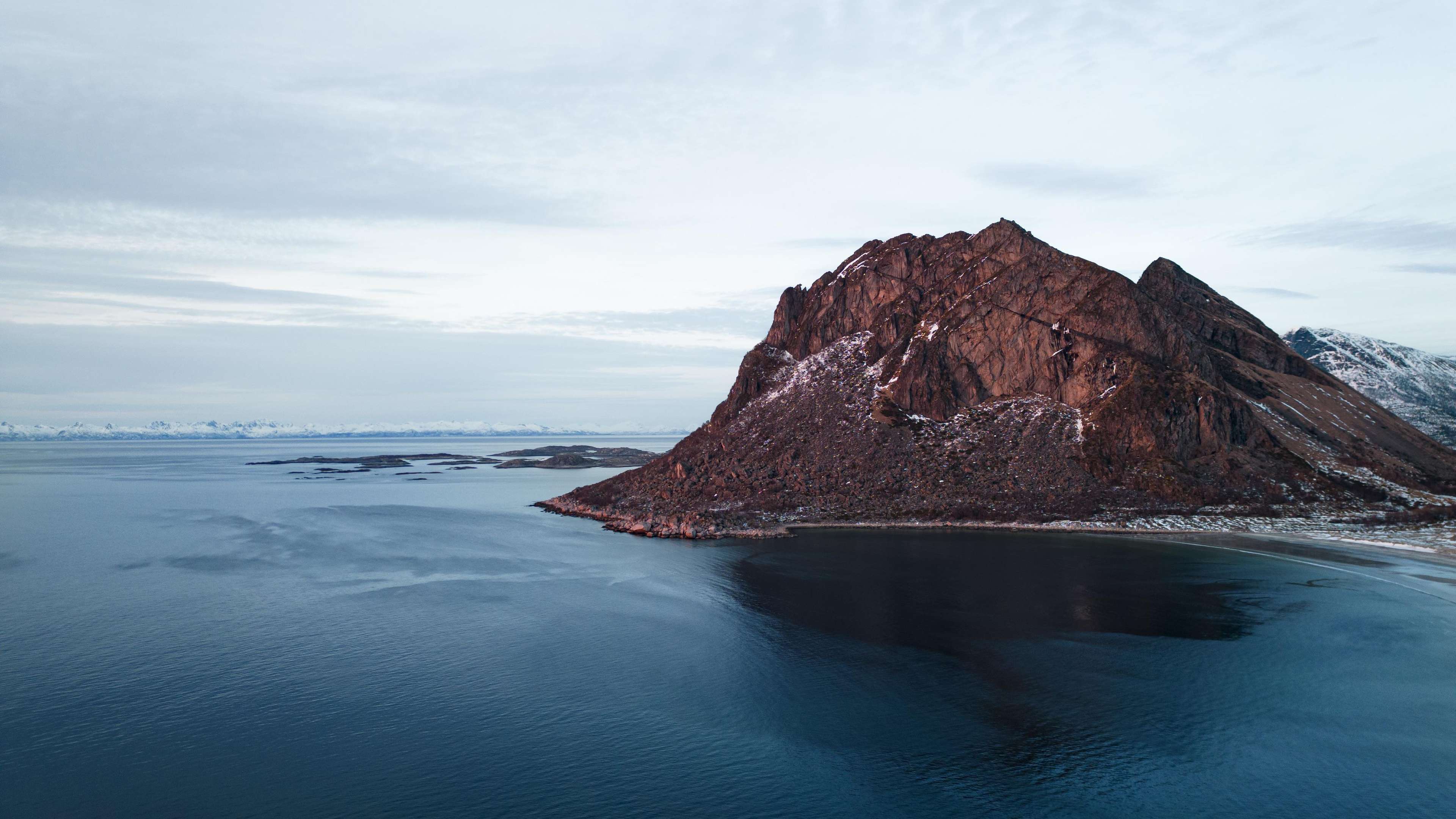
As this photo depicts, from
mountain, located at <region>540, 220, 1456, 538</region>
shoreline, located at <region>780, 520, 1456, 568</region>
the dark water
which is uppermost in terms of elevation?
mountain, located at <region>540, 220, 1456, 538</region>

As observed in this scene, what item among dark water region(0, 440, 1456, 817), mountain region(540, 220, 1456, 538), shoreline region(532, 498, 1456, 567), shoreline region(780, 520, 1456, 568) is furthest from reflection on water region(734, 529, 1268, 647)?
mountain region(540, 220, 1456, 538)

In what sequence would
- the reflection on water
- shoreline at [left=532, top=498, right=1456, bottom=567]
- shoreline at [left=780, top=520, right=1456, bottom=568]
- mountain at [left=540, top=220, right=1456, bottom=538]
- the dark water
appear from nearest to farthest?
1. the dark water
2. the reflection on water
3. shoreline at [left=780, top=520, right=1456, bottom=568]
4. shoreline at [left=532, top=498, right=1456, bottom=567]
5. mountain at [left=540, top=220, right=1456, bottom=538]

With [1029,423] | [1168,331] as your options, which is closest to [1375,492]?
[1168,331]

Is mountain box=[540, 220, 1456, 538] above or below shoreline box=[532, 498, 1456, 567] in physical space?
above

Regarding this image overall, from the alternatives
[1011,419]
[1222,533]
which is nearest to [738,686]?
[1222,533]

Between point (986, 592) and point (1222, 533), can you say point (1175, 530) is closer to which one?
point (1222, 533)

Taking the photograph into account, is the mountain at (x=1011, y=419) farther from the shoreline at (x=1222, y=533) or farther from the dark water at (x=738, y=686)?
the dark water at (x=738, y=686)

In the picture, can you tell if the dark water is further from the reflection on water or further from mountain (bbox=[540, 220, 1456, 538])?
mountain (bbox=[540, 220, 1456, 538])
